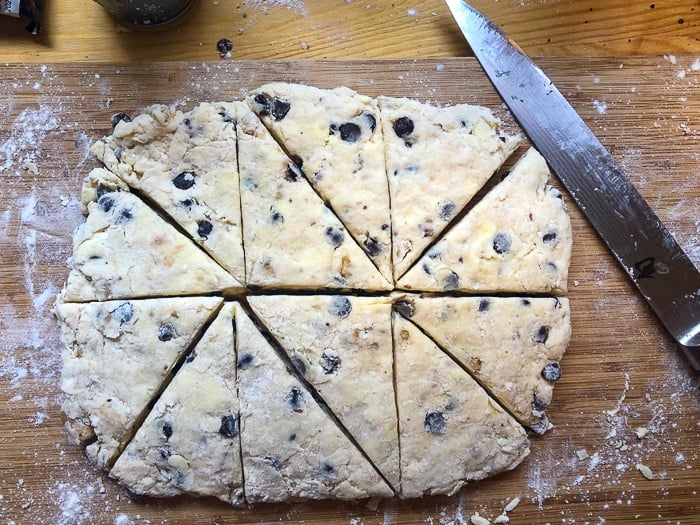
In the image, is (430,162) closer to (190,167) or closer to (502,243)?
(502,243)

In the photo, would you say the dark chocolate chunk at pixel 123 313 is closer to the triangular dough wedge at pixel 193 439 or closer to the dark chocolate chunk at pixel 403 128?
the triangular dough wedge at pixel 193 439

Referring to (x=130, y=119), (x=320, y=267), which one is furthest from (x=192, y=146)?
(x=320, y=267)

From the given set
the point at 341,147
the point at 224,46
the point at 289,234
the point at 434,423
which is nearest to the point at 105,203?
the point at 289,234

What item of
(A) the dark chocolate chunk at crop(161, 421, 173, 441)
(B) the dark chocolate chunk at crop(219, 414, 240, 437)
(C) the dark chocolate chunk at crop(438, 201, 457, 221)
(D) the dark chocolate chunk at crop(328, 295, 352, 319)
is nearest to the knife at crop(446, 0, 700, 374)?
(C) the dark chocolate chunk at crop(438, 201, 457, 221)

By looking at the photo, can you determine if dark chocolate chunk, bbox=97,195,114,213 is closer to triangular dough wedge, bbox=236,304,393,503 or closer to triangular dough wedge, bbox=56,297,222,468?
triangular dough wedge, bbox=56,297,222,468

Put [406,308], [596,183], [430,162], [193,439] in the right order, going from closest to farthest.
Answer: [193,439]
[406,308]
[430,162]
[596,183]
